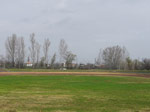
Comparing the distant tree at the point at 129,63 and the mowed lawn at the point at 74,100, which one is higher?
the distant tree at the point at 129,63

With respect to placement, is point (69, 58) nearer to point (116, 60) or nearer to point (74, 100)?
point (116, 60)

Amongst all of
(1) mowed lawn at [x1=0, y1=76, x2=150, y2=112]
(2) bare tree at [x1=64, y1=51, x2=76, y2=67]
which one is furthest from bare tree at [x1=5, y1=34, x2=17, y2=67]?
(1) mowed lawn at [x1=0, y1=76, x2=150, y2=112]

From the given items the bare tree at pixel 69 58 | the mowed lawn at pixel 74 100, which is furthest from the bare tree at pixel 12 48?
the mowed lawn at pixel 74 100

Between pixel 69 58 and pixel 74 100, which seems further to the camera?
pixel 69 58

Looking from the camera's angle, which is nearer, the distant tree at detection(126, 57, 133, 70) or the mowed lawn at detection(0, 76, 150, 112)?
the mowed lawn at detection(0, 76, 150, 112)

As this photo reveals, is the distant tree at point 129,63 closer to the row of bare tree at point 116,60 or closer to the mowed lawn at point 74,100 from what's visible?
the row of bare tree at point 116,60

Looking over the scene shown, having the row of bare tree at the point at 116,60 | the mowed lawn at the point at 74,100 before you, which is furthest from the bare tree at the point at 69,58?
the mowed lawn at the point at 74,100

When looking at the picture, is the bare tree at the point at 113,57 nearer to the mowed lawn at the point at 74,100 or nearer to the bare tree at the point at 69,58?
the bare tree at the point at 69,58

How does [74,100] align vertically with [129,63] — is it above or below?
below


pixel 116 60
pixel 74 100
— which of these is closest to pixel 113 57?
pixel 116 60

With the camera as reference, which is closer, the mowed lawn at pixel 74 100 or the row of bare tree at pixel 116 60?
the mowed lawn at pixel 74 100

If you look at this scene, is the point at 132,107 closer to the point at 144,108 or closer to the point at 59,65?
the point at 144,108

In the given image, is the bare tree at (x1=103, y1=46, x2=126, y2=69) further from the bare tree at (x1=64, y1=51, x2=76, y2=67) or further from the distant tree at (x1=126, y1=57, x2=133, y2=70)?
the bare tree at (x1=64, y1=51, x2=76, y2=67)

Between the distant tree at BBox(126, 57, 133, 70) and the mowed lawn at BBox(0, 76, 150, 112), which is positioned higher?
the distant tree at BBox(126, 57, 133, 70)
